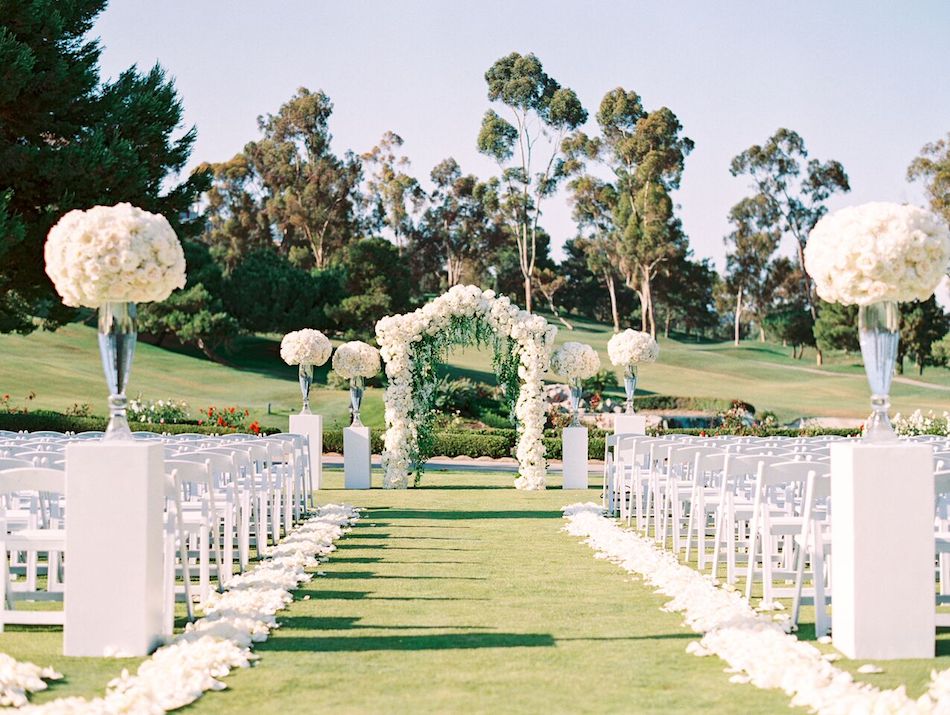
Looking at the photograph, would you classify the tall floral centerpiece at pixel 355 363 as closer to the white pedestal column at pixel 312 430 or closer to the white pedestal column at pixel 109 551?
the white pedestal column at pixel 312 430

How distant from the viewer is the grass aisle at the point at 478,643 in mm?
4805

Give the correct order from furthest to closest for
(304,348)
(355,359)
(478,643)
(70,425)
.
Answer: (70,425), (304,348), (355,359), (478,643)

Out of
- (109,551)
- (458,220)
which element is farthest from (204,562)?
(458,220)

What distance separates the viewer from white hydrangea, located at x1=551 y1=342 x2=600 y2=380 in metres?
17.7

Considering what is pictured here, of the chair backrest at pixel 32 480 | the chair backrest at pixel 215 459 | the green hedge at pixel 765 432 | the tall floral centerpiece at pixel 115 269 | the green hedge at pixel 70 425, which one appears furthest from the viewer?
the green hedge at pixel 765 432

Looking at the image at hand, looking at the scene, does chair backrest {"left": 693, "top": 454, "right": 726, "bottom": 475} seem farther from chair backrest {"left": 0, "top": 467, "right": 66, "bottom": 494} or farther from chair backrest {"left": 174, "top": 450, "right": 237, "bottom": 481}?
chair backrest {"left": 0, "top": 467, "right": 66, "bottom": 494}

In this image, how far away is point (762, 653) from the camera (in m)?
5.48

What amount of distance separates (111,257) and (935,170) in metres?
43.8

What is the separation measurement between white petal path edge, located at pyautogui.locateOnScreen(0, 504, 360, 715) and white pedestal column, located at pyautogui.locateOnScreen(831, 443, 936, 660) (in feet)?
9.38

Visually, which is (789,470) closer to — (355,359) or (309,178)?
(355,359)

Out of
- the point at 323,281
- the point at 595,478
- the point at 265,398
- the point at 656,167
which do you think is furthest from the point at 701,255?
the point at 595,478

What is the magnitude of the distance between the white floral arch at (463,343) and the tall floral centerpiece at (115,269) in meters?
10.5

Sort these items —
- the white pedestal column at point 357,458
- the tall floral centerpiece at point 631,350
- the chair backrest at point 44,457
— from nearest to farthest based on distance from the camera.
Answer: the chair backrest at point 44,457, the white pedestal column at point 357,458, the tall floral centerpiece at point 631,350

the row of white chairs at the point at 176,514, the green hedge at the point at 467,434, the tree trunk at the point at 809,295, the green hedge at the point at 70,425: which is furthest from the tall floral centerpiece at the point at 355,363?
the tree trunk at the point at 809,295
